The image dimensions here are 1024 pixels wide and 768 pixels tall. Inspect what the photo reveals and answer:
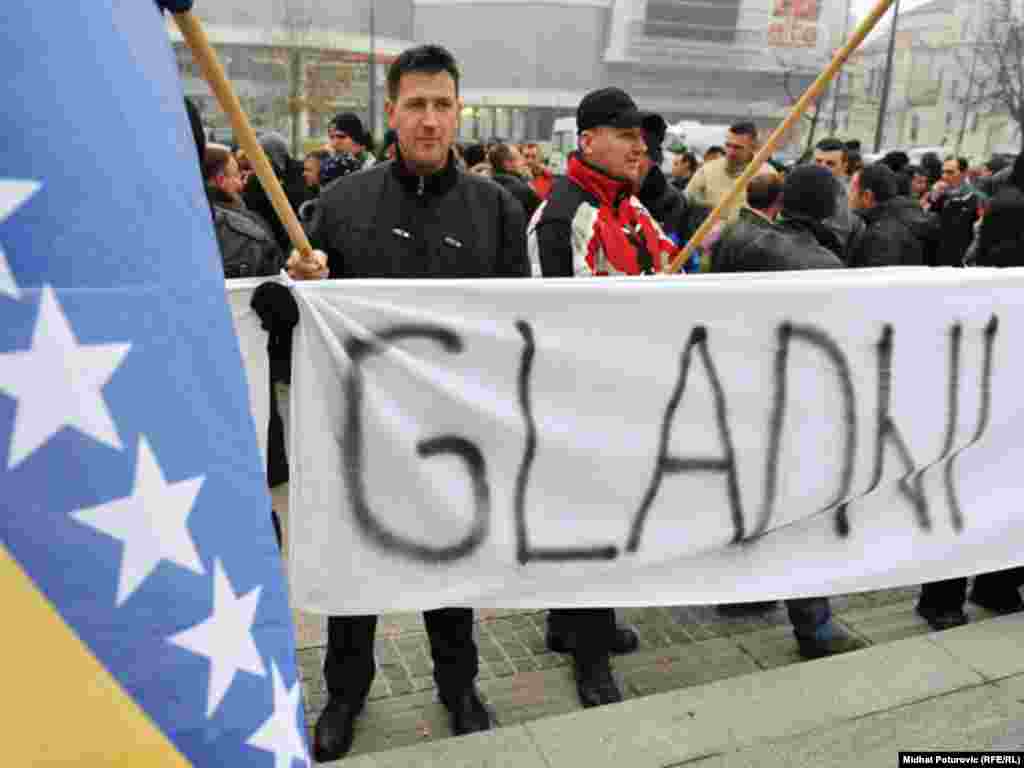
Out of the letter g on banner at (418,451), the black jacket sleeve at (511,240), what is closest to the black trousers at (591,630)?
the letter g on banner at (418,451)

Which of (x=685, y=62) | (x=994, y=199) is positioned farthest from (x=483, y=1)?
(x=994, y=199)

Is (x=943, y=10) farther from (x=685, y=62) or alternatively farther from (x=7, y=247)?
(x=7, y=247)

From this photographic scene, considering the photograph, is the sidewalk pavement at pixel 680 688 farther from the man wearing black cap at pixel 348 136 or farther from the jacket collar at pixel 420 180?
the man wearing black cap at pixel 348 136

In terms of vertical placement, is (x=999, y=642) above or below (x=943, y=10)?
below

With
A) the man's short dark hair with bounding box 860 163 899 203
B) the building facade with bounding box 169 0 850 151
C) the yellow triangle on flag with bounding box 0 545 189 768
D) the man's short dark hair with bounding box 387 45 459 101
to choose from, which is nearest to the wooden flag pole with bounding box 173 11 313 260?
the man's short dark hair with bounding box 387 45 459 101

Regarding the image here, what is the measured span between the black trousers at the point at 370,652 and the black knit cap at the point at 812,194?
1786 mm

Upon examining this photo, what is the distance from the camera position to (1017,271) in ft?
9.62

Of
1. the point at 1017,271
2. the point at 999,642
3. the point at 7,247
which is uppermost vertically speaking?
the point at 7,247

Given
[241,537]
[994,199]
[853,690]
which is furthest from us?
[994,199]

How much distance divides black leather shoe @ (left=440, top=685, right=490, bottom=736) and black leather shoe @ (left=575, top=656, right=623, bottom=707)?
34 cm

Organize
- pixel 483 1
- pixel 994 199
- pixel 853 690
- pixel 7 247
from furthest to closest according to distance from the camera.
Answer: pixel 483 1 → pixel 994 199 → pixel 853 690 → pixel 7 247

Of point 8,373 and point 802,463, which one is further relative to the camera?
point 802,463

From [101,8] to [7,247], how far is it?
1.19 feet

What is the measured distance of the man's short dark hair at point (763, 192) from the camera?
160 inches
